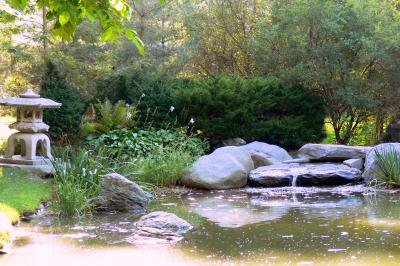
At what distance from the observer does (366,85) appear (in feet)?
48.1

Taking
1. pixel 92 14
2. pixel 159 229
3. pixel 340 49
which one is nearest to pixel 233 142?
pixel 340 49

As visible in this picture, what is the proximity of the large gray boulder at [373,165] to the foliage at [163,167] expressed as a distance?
11.0 feet

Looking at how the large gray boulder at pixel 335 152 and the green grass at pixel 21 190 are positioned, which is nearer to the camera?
the green grass at pixel 21 190

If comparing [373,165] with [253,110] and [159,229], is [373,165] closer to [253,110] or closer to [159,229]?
[253,110]

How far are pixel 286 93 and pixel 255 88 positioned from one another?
2.68ft

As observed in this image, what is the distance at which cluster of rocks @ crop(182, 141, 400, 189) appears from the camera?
1141cm

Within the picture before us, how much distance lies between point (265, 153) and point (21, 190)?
18.6ft

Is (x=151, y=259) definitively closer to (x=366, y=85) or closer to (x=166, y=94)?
(x=166, y=94)

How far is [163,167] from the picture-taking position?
11.2 meters

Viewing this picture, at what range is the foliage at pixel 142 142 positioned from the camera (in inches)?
487

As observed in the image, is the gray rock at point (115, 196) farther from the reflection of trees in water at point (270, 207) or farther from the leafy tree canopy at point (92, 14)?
the leafy tree canopy at point (92, 14)

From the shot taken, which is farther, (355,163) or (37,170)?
(355,163)

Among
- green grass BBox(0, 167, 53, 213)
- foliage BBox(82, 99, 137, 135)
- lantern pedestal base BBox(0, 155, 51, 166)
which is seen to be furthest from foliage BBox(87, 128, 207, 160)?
green grass BBox(0, 167, 53, 213)

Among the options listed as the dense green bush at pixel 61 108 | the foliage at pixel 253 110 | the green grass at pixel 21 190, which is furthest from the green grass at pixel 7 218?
the foliage at pixel 253 110
